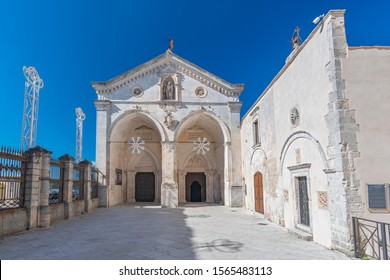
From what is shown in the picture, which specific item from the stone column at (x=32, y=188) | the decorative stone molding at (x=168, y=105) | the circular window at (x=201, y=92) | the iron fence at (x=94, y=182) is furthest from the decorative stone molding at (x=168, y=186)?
the stone column at (x=32, y=188)

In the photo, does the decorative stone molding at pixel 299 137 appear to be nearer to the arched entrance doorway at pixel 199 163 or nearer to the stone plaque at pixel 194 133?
the arched entrance doorway at pixel 199 163

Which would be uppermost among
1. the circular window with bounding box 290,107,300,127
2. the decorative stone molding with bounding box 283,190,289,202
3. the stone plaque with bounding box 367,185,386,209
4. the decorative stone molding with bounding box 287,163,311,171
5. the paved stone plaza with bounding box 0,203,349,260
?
the circular window with bounding box 290,107,300,127

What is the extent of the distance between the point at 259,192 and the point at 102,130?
36.4 feet

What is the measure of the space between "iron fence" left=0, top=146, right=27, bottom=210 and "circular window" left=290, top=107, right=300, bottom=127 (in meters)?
9.18

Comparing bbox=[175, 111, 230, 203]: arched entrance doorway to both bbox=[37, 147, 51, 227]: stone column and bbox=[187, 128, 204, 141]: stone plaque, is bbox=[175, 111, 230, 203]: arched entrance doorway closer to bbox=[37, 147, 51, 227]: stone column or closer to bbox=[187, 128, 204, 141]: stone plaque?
bbox=[187, 128, 204, 141]: stone plaque

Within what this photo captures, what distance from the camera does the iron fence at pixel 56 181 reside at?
1142 cm

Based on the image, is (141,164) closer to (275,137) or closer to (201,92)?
(201,92)

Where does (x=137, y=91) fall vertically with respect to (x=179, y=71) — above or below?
below

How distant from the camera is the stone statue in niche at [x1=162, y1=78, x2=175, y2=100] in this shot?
19078 mm

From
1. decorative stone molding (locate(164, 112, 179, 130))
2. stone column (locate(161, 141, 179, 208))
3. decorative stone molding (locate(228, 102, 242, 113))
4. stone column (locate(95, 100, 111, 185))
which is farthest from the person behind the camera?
decorative stone molding (locate(228, 102, 242, 113))

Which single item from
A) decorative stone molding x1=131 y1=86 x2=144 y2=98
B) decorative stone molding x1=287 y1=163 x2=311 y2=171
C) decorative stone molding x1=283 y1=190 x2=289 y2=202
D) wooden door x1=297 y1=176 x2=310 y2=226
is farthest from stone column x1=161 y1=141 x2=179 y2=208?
wooden door x1=297 y1=176 x2=310 y2=226

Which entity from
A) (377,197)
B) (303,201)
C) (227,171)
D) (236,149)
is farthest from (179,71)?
(377,197)

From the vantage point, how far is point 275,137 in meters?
10.8

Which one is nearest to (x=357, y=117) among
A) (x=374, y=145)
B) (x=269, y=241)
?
(x=374, y=145)
